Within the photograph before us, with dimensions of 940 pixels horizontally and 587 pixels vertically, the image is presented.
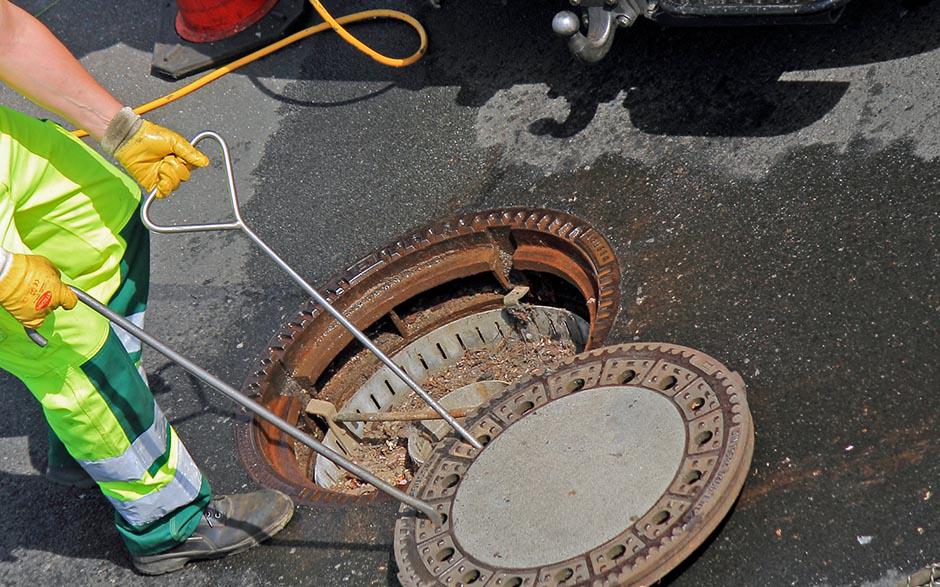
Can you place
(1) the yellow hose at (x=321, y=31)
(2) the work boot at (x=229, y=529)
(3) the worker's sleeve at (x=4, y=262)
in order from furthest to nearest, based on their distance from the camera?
(1) the yellow hose at (x=321, y=31) < (2) the work boot at (x=229, y=529) < (3) the worker's sleeve at (x=4, y=262)

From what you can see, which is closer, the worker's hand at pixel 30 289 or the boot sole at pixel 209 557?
the worker's hand at pixel 30 289

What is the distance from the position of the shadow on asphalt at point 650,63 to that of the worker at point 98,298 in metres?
1.73

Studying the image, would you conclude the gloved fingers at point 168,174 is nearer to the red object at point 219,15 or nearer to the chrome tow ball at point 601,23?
the chrome tow ball at point 601,23

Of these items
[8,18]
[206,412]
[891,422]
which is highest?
[8,18]

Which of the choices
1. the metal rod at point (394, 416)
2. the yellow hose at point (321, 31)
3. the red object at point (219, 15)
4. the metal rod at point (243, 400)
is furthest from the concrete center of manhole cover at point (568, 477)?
the red object at point (219, 15)

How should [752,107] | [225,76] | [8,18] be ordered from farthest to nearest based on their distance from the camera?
[225,76], [752,107], [8,18]

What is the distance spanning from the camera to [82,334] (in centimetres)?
293

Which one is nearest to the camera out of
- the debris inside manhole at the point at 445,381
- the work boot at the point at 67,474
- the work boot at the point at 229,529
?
the work boot at the point at 229,529

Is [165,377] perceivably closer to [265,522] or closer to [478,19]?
[265,522]

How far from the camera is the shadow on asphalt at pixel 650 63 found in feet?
12.2

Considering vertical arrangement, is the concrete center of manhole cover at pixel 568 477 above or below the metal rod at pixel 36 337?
below

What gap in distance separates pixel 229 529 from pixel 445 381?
52.5 inches

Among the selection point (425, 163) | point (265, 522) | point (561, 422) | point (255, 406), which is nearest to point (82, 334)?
point (255, 406)

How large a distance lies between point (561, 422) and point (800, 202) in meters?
1.14
